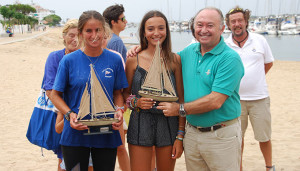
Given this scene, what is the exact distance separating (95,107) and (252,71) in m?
2.65

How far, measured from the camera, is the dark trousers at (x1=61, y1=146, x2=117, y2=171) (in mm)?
2896

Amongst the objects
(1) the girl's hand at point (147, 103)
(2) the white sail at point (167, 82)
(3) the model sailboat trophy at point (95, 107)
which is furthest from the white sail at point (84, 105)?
(2) the white sail at point (167, 82)

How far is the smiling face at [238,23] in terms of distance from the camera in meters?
4.35

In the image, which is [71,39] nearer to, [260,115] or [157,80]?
[157,80]

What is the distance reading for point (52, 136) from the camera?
345cm

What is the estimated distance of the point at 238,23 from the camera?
437cm

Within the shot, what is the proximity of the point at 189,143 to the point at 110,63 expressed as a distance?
1207 mm

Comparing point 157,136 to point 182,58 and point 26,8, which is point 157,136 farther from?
point 26,8

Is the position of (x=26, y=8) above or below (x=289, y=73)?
above

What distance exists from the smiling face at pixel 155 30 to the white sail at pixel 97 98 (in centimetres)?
75

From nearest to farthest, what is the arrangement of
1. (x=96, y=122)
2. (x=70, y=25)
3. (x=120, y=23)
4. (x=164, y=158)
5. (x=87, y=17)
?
(x=96, y=122) < (x=87, y=17) < (x=164, y=158) < (x=70, y=25) < (x=120, y=23)

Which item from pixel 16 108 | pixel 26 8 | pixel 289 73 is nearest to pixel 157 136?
pixel 16 108

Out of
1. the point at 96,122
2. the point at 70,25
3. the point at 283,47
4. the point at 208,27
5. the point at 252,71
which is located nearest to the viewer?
the point at 96,122

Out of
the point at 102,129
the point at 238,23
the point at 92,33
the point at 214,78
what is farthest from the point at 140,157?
the point at 238,23
